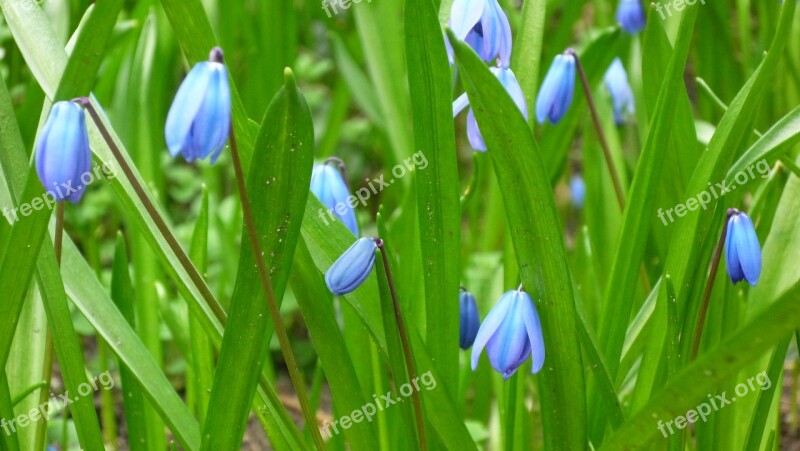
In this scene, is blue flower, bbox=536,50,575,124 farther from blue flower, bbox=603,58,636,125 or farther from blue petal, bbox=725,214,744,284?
blue flower, bbox=603,58,636,125

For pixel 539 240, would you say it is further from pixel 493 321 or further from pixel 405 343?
pixel 405 343

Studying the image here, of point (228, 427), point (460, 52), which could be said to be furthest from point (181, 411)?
point (460, 52)

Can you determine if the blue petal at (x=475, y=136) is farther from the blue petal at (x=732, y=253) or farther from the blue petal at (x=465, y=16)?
the blue petal at (x=732, y=253)

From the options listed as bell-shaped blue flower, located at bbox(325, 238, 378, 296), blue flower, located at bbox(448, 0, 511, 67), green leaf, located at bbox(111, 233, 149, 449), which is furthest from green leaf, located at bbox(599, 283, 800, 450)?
green leaf, located at bbox(111, 233, 149, 449)

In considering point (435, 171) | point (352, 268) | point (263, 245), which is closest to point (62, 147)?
point (263, 245)

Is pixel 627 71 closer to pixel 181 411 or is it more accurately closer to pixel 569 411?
pixel 569 411

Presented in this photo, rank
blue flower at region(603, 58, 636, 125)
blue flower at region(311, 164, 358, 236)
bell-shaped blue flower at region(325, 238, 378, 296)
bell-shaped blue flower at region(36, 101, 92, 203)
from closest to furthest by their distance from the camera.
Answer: bell-shaped blue flower at region(36, 101, 92, 203), bell-shaped blue flower at region(325, 238, 378, 296), blue flower at region(311, 164, 358, 236), blue flower at region(603, 58, 636, 125)
